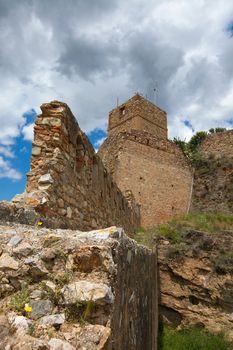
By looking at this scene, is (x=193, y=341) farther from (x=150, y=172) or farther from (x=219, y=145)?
(x=219, y=145)

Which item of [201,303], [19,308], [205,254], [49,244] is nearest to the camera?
[19,308]

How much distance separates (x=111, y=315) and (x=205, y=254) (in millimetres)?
8465

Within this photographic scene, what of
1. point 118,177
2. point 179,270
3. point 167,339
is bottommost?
point 167,339

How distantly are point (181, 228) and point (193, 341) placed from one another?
4.04 m

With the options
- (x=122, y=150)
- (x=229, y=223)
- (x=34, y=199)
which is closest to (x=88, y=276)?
(x=34, y=199)

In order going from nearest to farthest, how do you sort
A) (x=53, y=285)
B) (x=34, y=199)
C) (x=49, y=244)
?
1. (x=53, y=285)
2. (x=49, y=244)
3. (x=34, y=199)

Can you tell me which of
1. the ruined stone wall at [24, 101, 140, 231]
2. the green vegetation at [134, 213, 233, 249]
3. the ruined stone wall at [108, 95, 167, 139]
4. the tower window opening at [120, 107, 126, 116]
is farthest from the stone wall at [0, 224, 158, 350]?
the tower window opening at [120, 107, 126, 116]

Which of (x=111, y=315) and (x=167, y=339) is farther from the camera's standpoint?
(x=167, y=339)

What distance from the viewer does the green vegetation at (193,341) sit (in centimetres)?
739

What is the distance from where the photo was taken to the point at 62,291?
A: 179cm

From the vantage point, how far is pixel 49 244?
2.09 meters

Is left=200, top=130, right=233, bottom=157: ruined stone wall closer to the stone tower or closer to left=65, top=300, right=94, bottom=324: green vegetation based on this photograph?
the stone tower

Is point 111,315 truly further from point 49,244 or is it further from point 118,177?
point 118,177

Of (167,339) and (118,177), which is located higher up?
(118,177)
